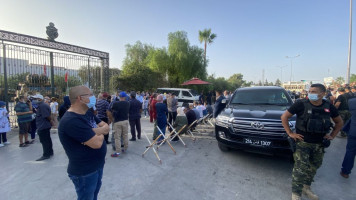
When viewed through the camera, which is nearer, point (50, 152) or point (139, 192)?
point (139, 192)

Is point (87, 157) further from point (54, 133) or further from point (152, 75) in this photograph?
point (152, 75)

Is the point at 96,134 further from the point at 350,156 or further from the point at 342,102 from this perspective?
the point at 342,102

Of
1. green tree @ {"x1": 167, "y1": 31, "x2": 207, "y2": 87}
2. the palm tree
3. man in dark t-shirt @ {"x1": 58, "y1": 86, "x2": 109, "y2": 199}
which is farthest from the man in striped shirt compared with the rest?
the palm tree

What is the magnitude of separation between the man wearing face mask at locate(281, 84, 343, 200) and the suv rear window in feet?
6.17

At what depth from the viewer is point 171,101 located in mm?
7387

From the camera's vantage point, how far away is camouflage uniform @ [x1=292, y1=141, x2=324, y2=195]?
109 inches

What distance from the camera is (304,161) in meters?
2.80

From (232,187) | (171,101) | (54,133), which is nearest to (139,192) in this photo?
(232,187)

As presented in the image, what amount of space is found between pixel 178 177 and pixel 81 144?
230 cm

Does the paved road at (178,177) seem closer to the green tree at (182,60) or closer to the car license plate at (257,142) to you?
the car license plate at (257,142)

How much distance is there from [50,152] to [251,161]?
5380 millimetres

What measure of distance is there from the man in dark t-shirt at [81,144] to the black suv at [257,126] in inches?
116

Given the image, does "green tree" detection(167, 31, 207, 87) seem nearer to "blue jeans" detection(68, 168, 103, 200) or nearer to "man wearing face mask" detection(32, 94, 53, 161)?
"man wearing face mask" detection(32, 94, 53, 161)

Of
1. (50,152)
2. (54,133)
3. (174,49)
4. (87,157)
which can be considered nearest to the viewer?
(87,157)
